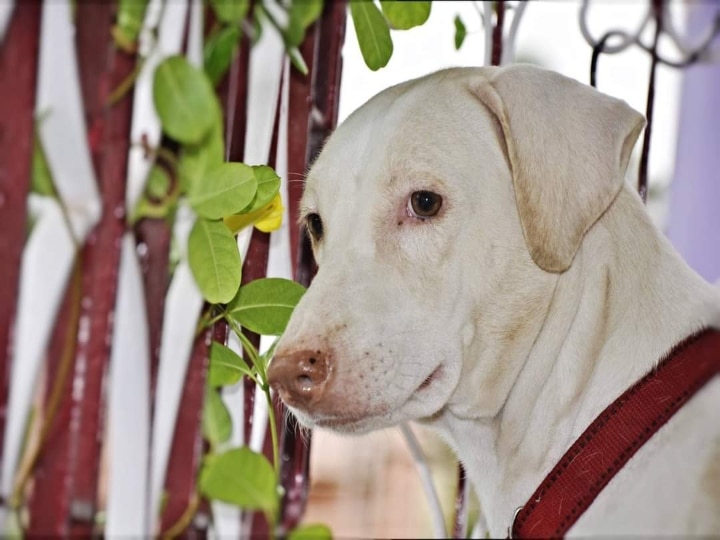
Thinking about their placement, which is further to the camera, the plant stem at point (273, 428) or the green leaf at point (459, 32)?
the green leaf at point (459, 32)

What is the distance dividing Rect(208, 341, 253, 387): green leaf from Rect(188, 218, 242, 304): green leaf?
165 mm

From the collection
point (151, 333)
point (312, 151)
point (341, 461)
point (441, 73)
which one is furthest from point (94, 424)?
point (341, 461)

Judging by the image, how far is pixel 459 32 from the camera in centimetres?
163

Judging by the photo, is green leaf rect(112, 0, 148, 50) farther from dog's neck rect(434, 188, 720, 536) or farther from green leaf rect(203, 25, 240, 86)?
dog's neck rect(434, 188, 720, 536)

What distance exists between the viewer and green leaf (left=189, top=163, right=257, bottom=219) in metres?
0.77

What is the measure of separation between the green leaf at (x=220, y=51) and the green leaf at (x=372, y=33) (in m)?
0.26

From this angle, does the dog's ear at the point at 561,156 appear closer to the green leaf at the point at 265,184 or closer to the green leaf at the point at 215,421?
the green leaf at the point at 265,184

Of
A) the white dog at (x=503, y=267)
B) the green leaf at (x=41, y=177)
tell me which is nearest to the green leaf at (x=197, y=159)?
the green leaf at (x=41, y=177)

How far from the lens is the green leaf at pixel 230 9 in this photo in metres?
0.77

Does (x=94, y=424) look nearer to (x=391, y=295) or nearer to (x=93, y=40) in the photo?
(x=93, y=40)

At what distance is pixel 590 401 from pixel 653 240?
Answer: 1.01ft

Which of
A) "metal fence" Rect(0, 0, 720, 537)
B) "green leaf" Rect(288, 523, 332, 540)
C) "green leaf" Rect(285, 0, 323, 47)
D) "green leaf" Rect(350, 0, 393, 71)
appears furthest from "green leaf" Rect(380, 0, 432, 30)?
"green leaf" Rect(288, 523, 332, 540)

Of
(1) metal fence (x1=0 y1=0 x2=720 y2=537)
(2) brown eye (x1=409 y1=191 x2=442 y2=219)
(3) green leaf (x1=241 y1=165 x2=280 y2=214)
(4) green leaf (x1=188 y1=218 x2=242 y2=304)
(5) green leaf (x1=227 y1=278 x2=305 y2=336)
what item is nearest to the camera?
(1) metal fence (x1=0 y1=0 x2=720 y2=537)

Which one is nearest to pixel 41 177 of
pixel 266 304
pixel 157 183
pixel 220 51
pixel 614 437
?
pixel 157 183
